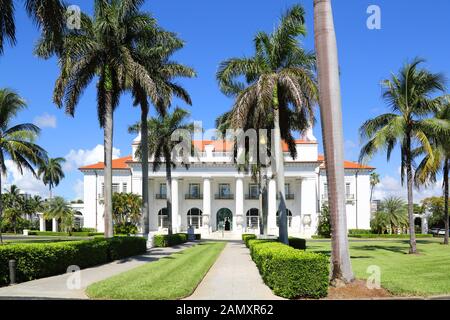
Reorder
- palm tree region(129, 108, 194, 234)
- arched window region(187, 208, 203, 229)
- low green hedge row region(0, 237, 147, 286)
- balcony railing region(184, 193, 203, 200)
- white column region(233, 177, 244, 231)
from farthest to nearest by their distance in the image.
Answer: balcony railing region(184, 193, 203, 200) → arched window region(187, 208, 203, 229) → white column region(233, 177, 244, 231) → palm tree region(129, 108, 194, 234) → low green hedge row region(0, 237, 147, 286)

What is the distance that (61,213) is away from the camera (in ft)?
231

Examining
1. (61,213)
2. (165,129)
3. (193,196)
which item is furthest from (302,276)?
(61,213)

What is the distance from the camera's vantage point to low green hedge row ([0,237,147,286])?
582 inches

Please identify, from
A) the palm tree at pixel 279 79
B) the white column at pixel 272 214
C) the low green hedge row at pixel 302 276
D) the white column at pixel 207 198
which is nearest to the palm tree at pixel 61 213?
the white column at pixel 207 198

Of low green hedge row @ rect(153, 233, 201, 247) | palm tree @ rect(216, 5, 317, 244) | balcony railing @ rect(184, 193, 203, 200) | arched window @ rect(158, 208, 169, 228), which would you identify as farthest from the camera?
balcony railing @ rect(184, 193, 203, 200)

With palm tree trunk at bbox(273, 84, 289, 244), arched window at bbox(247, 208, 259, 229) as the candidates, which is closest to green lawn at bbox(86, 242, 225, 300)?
palm tree trunk at bbox(273, 84, 289, 244)

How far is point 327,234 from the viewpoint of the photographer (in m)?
60.0

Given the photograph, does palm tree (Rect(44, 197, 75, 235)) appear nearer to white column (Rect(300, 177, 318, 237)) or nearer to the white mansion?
the white mansion

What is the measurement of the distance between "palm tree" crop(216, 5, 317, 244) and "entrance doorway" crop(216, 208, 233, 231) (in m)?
45.1

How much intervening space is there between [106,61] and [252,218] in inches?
1861

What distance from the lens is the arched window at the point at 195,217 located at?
69625mm

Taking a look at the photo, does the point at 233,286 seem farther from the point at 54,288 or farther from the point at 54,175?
the point at 54,175

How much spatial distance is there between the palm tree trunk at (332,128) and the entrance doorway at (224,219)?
56875 millimetres
